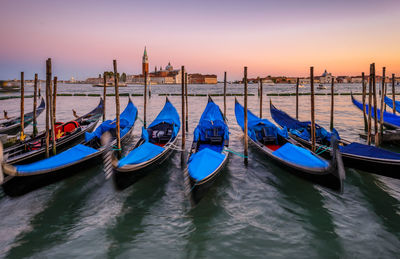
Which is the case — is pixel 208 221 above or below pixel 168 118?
below

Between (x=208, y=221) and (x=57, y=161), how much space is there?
320cm

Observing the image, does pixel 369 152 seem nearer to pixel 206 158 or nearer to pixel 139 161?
pixel 206 158

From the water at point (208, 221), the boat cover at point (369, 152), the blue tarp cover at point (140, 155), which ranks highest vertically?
the boat cover at point (369, 152)

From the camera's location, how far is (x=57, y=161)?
4.82 meters

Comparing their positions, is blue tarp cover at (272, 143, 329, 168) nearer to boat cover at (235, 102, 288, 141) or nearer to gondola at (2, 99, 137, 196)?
boat cover at (235, 102, 288, 141)

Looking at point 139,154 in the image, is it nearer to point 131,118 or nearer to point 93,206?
point 93,206

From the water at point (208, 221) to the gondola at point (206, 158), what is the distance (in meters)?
0.54

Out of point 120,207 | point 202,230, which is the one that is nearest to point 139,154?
point 120,207

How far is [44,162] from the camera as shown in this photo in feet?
15.4

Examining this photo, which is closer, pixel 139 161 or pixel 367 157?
pixel 367 157

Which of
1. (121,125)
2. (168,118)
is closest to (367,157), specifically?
(168,118)

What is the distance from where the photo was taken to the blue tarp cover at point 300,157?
451cm

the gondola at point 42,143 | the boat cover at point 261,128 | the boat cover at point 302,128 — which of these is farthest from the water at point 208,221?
the boat cover at point 261,128

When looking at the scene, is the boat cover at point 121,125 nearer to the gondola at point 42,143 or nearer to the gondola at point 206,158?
the gondola at point 42,143
